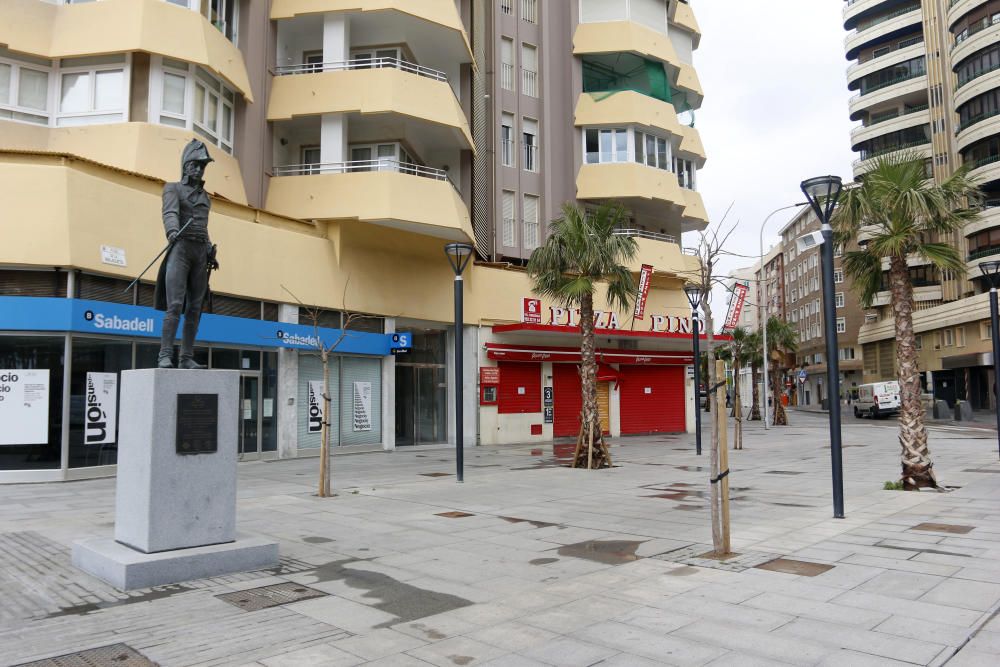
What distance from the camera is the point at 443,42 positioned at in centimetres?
2550

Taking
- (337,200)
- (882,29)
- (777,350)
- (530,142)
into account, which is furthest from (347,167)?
(882,29)

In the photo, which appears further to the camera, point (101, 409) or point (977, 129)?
point (977, 129)

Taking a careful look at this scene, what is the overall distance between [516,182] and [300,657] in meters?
26.6

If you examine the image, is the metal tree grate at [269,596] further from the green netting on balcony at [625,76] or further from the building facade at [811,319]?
the building facade at [811,319]

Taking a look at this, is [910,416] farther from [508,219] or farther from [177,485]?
[508,219]

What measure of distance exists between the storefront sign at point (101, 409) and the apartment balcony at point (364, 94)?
10.5 m

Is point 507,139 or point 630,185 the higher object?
point 507,139

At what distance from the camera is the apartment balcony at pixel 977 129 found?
51.7 m

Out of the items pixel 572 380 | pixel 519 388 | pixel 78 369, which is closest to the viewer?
pixel 78 369

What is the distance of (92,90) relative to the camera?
18.5m

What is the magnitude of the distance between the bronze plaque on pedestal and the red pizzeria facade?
1941 centimetres

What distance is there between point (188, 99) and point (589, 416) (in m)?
13.2

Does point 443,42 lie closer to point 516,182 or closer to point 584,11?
point 516,182

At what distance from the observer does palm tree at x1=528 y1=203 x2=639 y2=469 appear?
18.5 m
